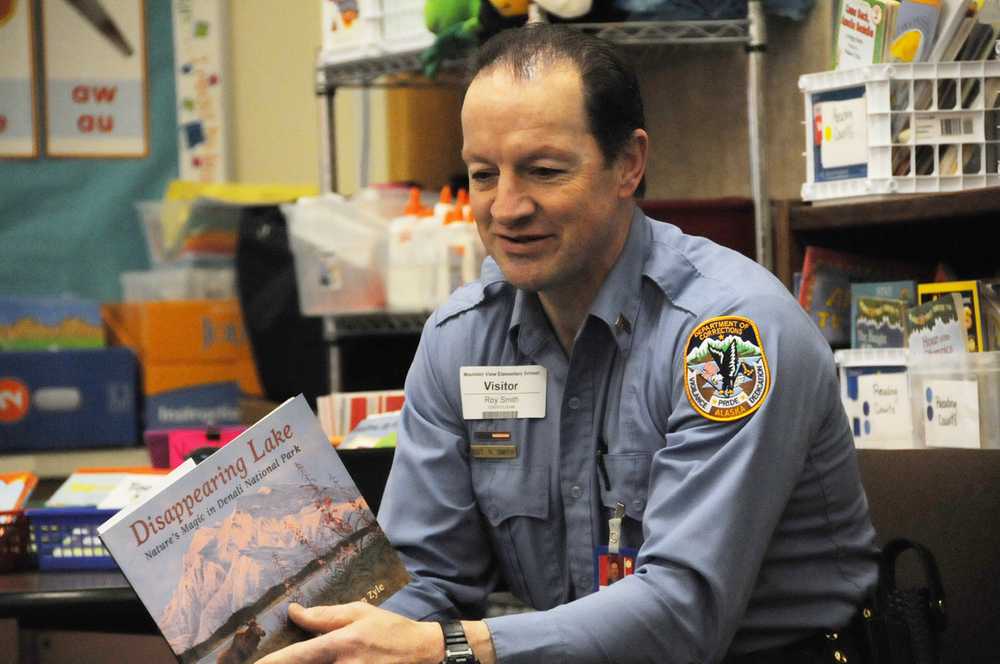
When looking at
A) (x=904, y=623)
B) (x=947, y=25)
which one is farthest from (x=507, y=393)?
(x=947, y=25)

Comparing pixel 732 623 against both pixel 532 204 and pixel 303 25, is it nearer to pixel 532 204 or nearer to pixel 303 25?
pixel 532 204

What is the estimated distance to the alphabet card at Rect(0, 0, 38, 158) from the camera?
461cm

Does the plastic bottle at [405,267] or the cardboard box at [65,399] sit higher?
the plastic bottle at [405,267]

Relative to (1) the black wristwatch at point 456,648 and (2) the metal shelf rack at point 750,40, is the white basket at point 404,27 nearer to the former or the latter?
(2) the metal shelf rack at point 750,40

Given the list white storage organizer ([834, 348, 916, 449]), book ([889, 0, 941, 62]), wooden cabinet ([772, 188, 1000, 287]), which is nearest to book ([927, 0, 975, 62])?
book ([889, 0, 941, 62])

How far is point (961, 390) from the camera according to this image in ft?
7.00

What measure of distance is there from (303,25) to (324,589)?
11.3ft

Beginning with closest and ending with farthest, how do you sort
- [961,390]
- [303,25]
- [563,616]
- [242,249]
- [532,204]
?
[563,616], [532,204], [961,390], [242,249], [303,25]

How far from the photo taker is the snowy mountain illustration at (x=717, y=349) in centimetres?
162

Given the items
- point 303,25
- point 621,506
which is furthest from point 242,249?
point 621,506

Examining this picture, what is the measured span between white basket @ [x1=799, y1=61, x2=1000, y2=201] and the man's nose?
2.81 feet

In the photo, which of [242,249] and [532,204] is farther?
[242,249]

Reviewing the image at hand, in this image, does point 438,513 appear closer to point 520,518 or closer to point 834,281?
point 520,518

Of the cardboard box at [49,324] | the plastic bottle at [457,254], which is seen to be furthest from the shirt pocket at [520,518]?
the cardboard box at [49,324]
